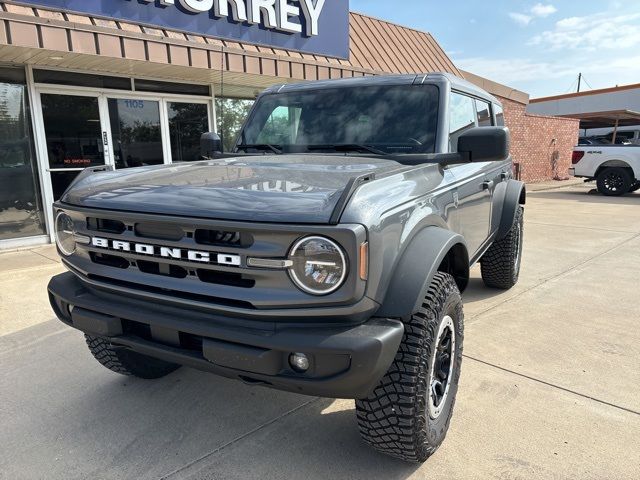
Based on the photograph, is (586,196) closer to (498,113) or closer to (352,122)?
(498,113)

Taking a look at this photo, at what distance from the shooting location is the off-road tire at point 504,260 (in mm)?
4469

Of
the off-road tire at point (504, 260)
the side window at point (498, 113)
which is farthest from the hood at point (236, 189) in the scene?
the side window at point (498, 113)

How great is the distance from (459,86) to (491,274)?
2030 millimetres

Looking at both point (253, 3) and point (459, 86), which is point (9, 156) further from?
point (459, 86)

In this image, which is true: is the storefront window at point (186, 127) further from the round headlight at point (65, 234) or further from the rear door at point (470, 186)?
the round headlight at point (65, 234)

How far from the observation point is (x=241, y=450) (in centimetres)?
240

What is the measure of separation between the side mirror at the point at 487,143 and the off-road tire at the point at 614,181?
12858mm

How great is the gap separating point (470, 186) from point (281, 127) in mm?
1393

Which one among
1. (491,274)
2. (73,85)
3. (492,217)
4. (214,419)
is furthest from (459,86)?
(73,85)

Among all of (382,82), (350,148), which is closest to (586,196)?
(382,82)

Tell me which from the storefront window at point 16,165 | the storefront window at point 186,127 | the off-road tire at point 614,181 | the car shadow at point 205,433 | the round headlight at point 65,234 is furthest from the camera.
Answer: the off-road tire at point 614,181

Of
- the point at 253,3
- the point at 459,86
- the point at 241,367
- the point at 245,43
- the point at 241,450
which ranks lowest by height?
the point at 241,450

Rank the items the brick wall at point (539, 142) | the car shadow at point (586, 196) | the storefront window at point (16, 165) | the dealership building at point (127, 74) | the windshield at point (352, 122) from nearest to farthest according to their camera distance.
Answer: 1. the windshield at point (352, 122)
2. the dealership building at point (127, 74)
3. the storefront window at point (16, 165)
4. the car shadow at point (586, 196)
5. the brick wall at point (539, 142)

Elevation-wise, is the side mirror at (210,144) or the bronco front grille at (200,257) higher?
the side mirror at (210,144)
